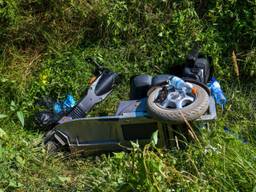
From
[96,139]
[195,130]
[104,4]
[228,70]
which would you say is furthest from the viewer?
[104,4]

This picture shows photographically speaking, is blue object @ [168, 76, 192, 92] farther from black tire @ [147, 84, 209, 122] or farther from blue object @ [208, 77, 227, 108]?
blue object @ [208, 77, 227, 108]

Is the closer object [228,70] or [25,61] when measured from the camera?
[228,70]

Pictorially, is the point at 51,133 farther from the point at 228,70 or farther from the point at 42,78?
the point at 228,70

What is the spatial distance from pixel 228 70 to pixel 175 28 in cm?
63

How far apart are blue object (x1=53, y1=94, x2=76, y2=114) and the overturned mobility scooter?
16 centimetres

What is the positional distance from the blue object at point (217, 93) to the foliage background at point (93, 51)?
2.8 inches

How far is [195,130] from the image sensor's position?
4500 millimetres

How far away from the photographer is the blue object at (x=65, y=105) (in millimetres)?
5546

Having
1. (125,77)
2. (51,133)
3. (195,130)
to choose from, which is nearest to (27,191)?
(51,133)

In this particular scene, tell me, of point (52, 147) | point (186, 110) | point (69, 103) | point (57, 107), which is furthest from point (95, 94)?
point (186, 110)

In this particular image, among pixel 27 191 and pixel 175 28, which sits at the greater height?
pixel 175 28

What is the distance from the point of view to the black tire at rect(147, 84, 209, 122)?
4457 millimetres

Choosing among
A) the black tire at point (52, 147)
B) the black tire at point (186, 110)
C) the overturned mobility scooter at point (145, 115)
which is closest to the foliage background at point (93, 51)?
the black tire at point (52, 147)

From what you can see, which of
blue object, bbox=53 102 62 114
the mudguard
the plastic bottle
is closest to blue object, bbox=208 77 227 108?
the plastic bottle
